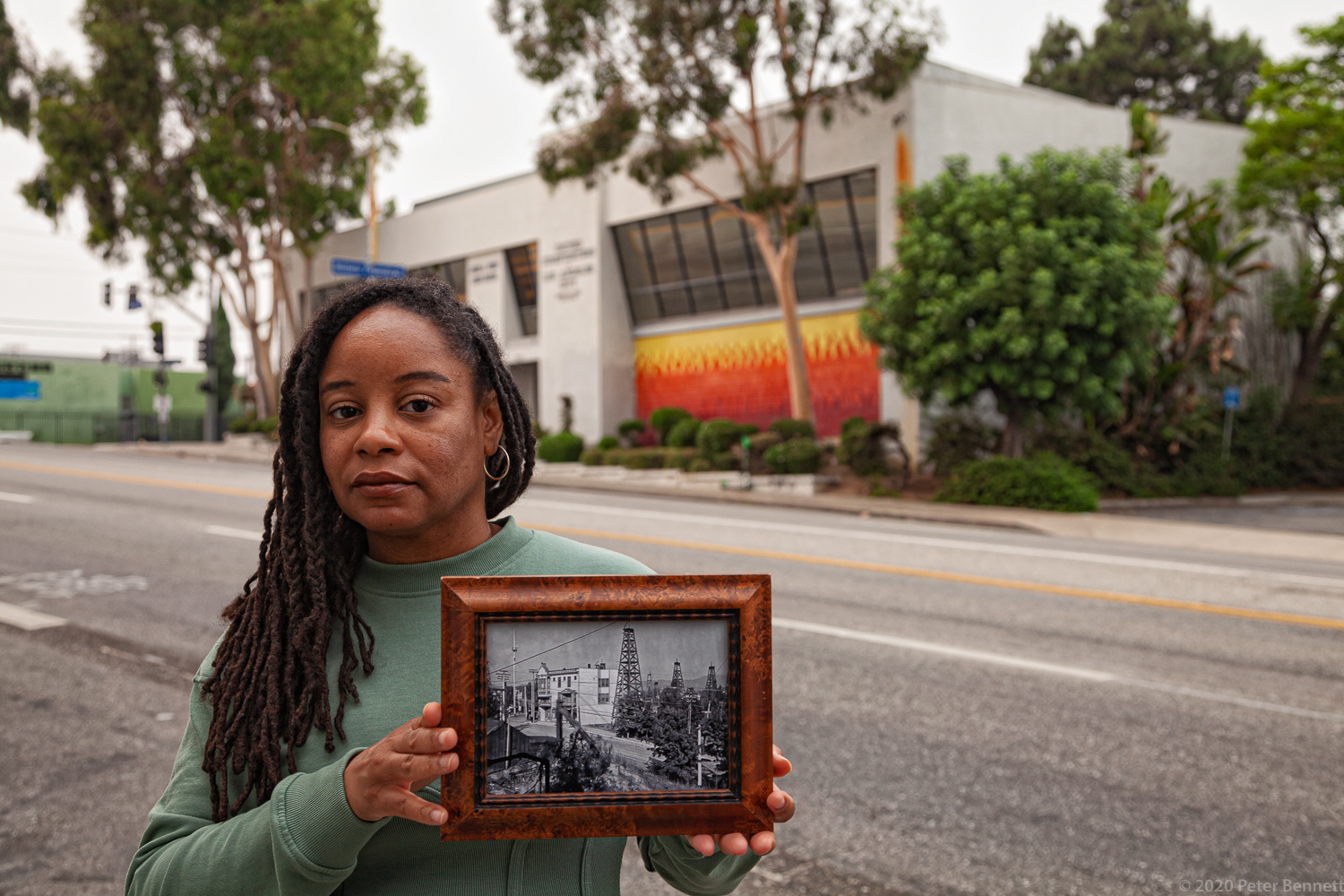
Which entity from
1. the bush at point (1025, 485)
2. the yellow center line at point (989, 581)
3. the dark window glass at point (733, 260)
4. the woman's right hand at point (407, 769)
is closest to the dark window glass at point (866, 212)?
the dark window glass at point (733, 260)

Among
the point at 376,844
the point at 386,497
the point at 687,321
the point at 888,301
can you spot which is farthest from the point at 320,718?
the point at 687,321

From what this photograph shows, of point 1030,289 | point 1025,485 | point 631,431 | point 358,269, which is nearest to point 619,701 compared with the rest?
point 358,269

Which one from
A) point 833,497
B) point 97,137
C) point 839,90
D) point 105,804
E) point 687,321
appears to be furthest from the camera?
point 97,137

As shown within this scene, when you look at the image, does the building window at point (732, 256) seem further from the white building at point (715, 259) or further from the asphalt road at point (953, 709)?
the asphalt road at point (953, 709)

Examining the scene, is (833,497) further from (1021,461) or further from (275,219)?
(275,219)

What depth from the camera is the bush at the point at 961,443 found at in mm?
20328

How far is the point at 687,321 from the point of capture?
28.5 meters

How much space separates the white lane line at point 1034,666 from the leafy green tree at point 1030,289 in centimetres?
1048

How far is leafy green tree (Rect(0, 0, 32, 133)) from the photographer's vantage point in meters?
35.4

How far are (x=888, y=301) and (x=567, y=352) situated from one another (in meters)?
13.7

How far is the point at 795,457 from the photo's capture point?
2123cm

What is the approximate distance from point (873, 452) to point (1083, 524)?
19.6 ft

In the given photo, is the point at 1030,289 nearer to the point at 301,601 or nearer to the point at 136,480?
the point at 136,480

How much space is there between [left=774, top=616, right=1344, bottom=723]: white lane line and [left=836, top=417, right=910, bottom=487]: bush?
13.3m
